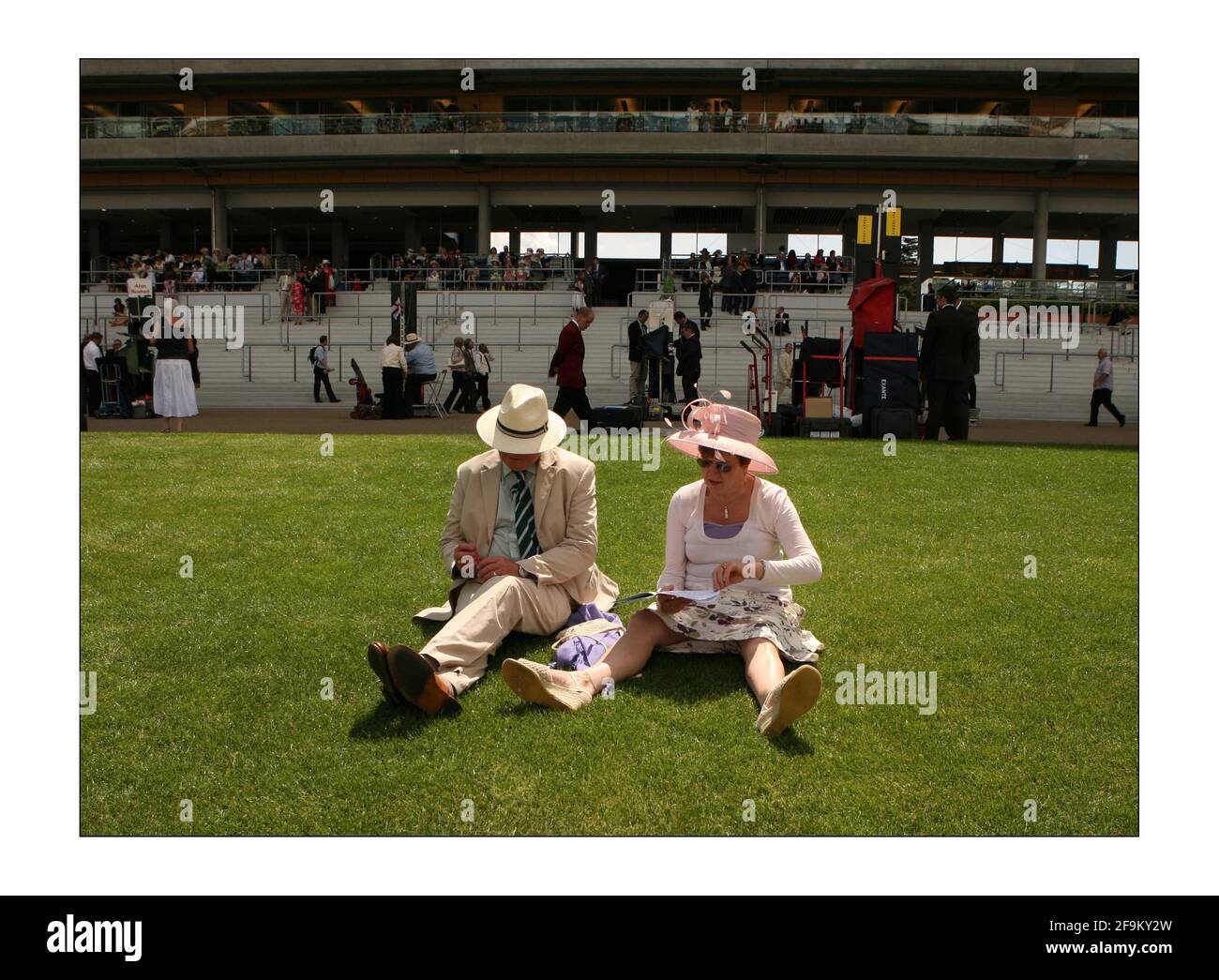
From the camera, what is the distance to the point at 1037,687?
4.90 metres

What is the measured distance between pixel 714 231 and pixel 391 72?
43.5 feet

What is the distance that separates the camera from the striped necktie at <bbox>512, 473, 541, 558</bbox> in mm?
5199

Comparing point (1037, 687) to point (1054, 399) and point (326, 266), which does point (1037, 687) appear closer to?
point (1054, 399)

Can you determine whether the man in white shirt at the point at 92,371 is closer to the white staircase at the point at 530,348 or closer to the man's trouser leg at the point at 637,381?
the white staircase at the point at 530,348

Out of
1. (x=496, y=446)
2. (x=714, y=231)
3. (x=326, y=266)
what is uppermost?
(x=714, y=231)

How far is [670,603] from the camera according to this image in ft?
15.9

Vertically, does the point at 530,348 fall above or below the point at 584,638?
above

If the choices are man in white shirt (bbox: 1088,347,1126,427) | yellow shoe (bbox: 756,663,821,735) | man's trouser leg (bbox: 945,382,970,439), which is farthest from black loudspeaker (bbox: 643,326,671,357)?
yellow shoe (bbox: 756,663,821,735)

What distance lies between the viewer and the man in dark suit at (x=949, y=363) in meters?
14.1

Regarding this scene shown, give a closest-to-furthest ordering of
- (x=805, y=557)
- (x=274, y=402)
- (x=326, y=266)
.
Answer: (x=805, y=557) < (x=274, y=402) < (x=326, y=266)

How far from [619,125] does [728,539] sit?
3394 centimetres

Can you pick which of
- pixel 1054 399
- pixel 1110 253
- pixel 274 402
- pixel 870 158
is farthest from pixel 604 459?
pixel 1110 253

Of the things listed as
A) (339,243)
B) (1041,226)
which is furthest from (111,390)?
(1041,226)

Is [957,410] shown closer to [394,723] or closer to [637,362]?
[637,362]
